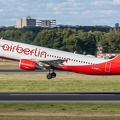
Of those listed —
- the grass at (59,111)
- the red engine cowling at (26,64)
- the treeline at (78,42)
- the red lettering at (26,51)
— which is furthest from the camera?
the treeline at (78,42)

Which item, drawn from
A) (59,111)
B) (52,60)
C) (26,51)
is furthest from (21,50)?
(59,111)

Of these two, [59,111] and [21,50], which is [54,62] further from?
[59,111]

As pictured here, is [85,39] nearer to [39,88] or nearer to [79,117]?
[39,88]

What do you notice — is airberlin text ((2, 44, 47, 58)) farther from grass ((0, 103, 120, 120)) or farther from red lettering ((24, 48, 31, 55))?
grass ((0, 103, 120, 120))

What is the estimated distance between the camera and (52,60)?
2457 inches

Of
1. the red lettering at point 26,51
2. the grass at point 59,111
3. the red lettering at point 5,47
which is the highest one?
the red lettering at point 5,47

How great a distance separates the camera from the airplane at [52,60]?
60.0 metres

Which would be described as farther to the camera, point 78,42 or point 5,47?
point 78,42

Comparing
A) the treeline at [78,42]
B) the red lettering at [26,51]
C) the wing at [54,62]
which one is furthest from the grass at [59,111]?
the treeline at [78,42]

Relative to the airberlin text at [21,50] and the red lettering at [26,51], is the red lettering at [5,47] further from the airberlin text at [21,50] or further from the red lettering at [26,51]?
the red lettering at [26,51]

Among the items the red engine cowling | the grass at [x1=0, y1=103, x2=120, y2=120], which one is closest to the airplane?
the red engine cowling

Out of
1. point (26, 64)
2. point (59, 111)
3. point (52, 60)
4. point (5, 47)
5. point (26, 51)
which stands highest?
point (5, 47)

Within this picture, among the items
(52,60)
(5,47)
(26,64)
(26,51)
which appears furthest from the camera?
(52,60)

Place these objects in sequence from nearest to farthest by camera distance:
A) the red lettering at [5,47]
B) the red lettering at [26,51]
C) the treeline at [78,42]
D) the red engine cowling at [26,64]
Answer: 1. the red engine cowling at [26,64]
2. the red lettering at [5,47]
3. the red lettering at [26,51]
4. the treeline at [78,42]
